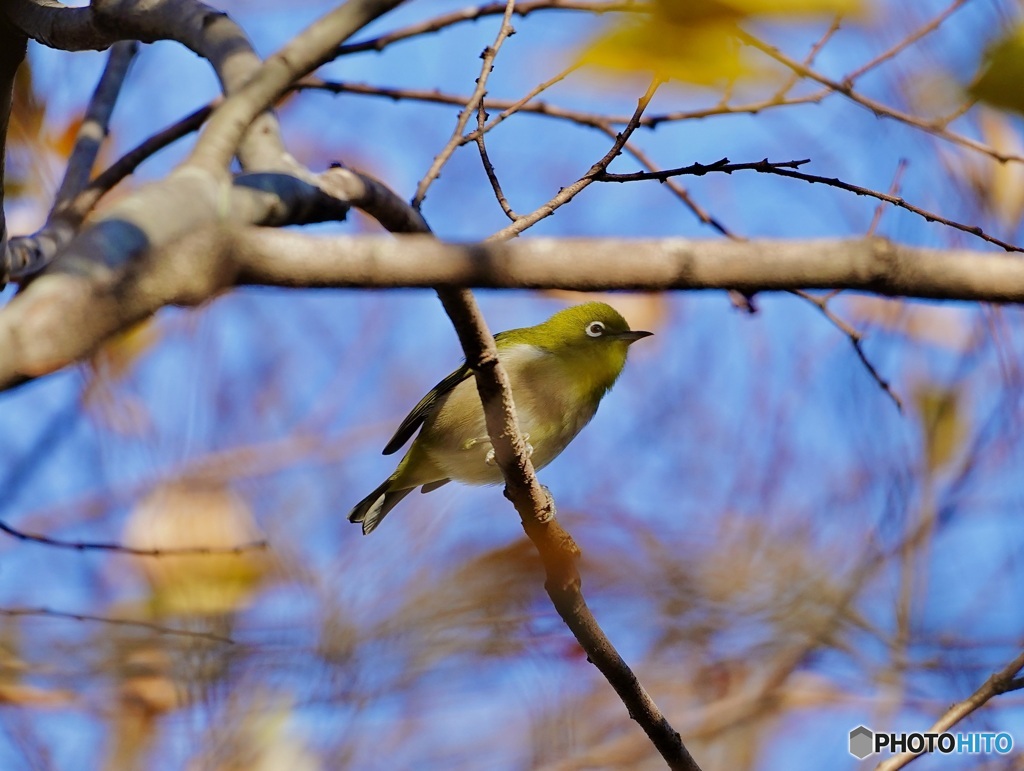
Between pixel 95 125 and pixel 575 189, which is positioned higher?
pixel 95 125

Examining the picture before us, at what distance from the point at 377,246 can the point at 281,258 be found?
16 cm

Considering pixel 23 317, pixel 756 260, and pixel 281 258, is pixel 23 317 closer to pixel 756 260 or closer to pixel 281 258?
pixel 281 258

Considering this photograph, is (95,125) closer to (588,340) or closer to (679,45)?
(588,340)

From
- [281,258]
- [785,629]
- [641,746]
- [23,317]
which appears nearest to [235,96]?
[281,258]

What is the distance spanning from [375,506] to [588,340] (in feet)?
4.79

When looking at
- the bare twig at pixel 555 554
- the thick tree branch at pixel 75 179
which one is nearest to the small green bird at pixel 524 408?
the bare twig at pixel 555 554

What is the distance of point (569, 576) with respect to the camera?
3383mm

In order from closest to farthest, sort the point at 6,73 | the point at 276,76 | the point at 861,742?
the point at 276,76
the point at 6,73
the point at 861,742

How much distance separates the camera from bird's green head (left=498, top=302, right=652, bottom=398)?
534 cm

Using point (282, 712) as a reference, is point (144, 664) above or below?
above

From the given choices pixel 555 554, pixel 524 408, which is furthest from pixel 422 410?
pixel 555 554

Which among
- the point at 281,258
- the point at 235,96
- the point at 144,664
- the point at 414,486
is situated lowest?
the point at 281,258

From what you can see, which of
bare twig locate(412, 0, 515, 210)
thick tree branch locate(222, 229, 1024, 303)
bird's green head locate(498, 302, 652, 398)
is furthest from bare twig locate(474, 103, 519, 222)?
bird's green head locate(498, 302, 652, 398)

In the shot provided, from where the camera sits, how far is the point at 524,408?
5020 mm
